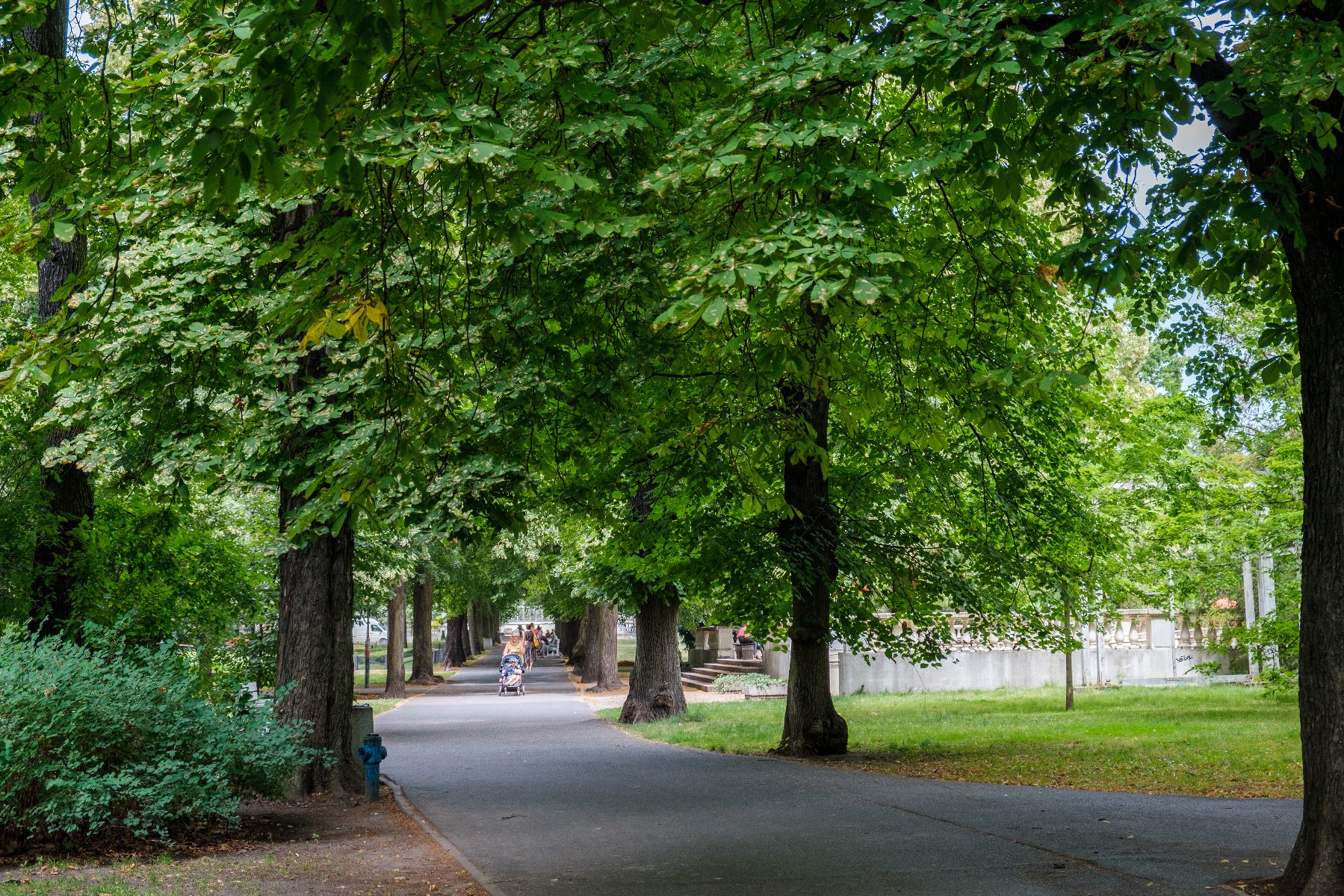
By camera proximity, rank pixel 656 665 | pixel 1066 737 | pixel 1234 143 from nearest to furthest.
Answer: pixel 1234 143
pixel 1066 737
pixel 656 665

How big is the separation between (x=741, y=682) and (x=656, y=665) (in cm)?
967

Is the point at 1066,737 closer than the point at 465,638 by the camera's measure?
Yes

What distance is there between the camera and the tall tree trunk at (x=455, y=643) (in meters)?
54.0

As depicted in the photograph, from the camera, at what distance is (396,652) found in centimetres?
3391

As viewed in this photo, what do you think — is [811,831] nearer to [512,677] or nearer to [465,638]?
[512,677]

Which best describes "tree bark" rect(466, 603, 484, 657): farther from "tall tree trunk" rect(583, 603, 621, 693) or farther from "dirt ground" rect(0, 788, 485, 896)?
"dirt ground" rect(0, 788, 485, 896)

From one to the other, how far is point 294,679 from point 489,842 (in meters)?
3.40

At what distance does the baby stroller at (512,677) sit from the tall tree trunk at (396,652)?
2.83m

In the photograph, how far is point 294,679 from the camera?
12.0 meters

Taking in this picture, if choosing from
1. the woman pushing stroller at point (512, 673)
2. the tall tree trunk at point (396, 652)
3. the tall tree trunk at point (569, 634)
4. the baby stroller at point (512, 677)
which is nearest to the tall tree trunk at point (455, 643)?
the tall tree trunk at point (569, 634)

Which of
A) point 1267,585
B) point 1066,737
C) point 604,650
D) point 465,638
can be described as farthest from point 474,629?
point 1066,737

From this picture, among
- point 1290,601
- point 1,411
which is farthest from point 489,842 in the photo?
point 1290,601

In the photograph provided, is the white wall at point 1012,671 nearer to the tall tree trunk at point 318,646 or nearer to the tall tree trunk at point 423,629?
the tall tree trunk at point 423,629

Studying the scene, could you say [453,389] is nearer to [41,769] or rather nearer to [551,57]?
[551,57]
